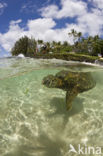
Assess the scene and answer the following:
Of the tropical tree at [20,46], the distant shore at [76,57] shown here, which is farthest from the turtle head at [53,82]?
the tropical tree at [20,46]

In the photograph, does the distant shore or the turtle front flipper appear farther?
the distant shore

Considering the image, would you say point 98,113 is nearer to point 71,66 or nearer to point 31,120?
point 31,120

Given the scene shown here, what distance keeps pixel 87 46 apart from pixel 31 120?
5796 cm

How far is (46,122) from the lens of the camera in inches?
233

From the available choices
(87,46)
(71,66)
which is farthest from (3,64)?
(87,46)

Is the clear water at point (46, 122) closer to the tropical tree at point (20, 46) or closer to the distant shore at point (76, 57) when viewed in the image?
the distant shore at point (76, 57)

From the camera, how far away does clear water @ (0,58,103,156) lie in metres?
4.64

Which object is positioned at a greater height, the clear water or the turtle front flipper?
the turtle front flipper

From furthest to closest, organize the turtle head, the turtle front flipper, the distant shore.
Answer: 1. the distant shore
2. the turtle head
3. the turtle front flipper

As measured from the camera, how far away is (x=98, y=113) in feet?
21.3

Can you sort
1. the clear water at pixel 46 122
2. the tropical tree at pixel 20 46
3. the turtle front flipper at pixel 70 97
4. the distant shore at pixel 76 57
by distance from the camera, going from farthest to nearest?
the tropical tree at pixel 20 46
the distant shore at pixel 76 57
the turtle front flipper at pixel 70 97
the clear water at pixel 46 122

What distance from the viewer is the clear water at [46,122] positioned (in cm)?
464

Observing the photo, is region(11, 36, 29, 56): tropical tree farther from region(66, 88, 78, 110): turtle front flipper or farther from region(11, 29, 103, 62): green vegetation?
region(66, 88, 78, 110): turtle front flipper

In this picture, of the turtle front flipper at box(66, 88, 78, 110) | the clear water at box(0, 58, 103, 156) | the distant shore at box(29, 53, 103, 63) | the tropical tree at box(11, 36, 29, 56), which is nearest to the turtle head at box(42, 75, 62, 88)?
the clear water at box(0, 58, 103, 156)
